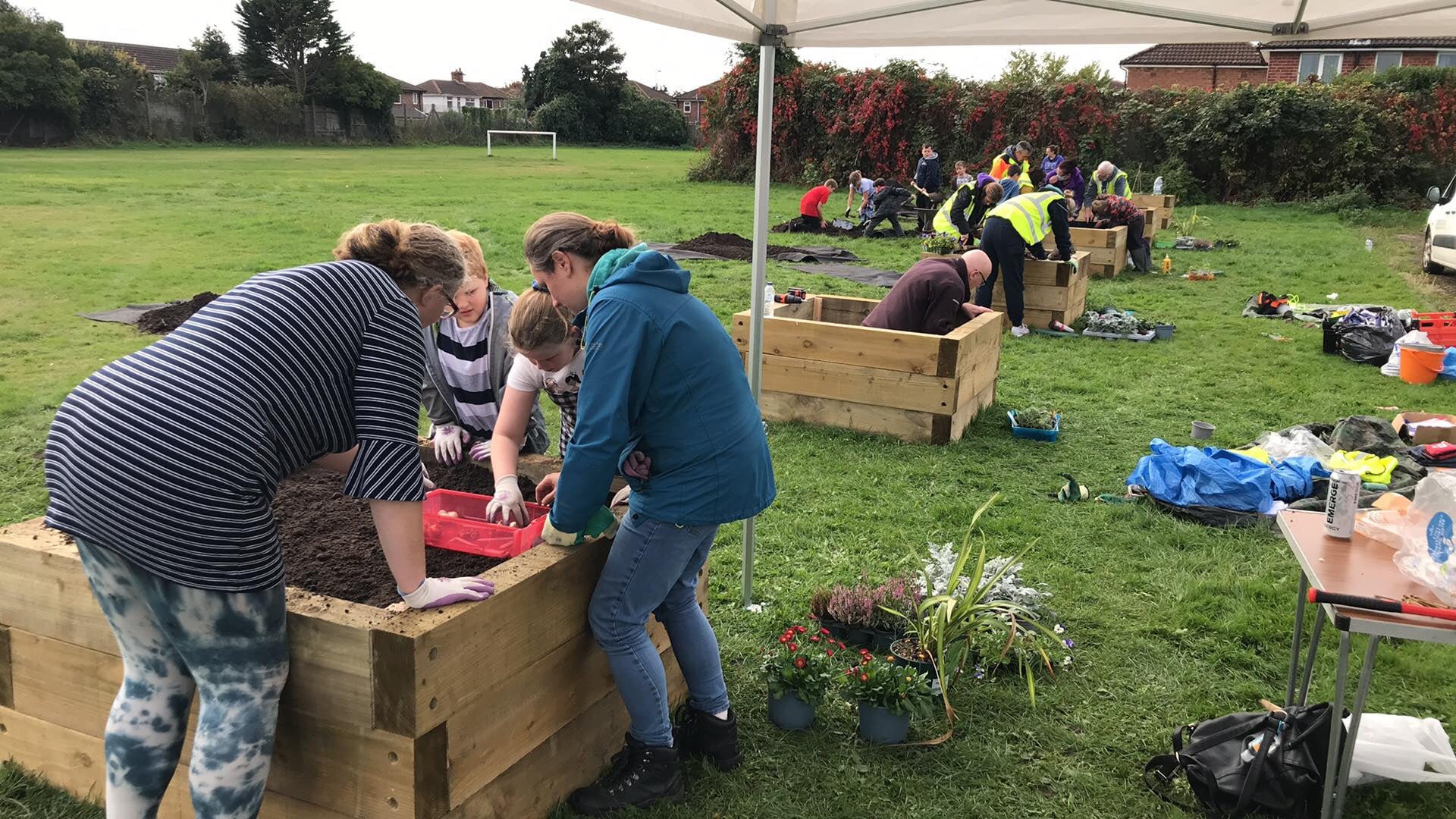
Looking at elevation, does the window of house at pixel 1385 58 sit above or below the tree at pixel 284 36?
below

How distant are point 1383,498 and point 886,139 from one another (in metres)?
26.4

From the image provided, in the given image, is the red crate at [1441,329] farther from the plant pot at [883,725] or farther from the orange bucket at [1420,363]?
the plant pot at [883,725]

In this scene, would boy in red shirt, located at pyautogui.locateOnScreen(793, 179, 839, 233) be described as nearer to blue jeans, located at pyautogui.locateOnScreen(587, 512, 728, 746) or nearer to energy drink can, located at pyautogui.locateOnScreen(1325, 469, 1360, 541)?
energy drink can, located at pyautogui.locateOnScreen(1325, 469, 1360, 541)

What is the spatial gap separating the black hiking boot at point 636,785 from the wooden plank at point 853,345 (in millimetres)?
4021

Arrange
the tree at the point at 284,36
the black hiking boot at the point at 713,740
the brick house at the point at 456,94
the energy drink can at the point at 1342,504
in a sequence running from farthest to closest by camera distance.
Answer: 1. the brick house at the point at 456,94
2. the tree at the point at 284,36
3. the black hiking boot at the point at 713,740
4. the energy drink can at the point at 1342,504

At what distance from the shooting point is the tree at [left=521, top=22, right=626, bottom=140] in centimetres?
5962

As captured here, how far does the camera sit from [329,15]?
5625cm

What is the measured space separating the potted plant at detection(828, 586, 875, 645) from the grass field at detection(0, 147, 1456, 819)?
28 centimetres

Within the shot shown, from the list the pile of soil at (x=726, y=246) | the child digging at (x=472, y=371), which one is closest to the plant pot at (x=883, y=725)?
the child digging at (x=472, y=371)

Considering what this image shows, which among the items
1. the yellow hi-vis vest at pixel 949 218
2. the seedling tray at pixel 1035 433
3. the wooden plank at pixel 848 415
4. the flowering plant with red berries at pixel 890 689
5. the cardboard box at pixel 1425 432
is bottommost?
the flowering plant with red berries at pixel 890 689

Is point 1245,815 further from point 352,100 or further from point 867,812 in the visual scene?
point 352,100

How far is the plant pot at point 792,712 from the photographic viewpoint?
138 inches

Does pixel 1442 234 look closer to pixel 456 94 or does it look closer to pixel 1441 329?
pixel 1441 329

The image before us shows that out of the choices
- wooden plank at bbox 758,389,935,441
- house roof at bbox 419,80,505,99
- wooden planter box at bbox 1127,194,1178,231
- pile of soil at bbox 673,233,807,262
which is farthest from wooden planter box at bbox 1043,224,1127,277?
house roof at bbox 419,80,505,99
